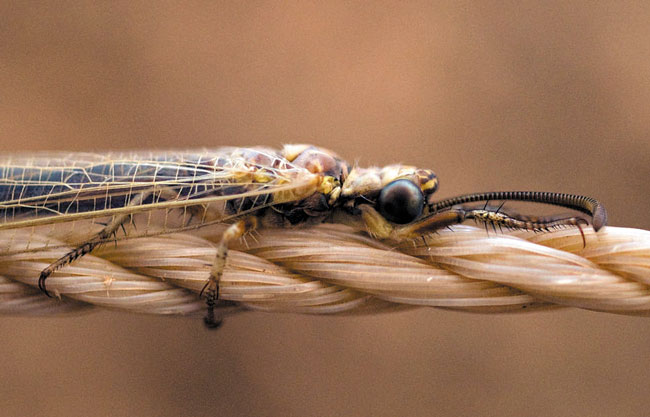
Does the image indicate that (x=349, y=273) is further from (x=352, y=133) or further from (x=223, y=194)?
(x=352, y=133)

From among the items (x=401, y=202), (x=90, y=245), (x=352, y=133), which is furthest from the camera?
(x=352, y=133)

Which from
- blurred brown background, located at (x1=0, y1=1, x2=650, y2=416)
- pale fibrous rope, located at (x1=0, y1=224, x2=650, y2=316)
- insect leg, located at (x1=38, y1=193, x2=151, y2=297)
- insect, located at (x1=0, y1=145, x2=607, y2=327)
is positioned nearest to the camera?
pale fibrous rope, located at (x1=0, y1=224, x2=650, y2=316)

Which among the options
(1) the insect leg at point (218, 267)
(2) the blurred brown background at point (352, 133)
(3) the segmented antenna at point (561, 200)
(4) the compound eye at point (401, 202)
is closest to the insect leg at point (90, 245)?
(1) the insect leg at point (218, 267)

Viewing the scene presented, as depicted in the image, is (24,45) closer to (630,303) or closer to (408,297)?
(408,297)

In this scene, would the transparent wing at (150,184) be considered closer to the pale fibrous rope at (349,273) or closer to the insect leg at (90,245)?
the insect leg at (90,245)

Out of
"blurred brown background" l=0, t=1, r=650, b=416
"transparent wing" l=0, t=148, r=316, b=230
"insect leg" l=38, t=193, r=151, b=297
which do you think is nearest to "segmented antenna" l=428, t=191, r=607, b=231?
"transparent wing" l=0, t=148, r=316, b=230

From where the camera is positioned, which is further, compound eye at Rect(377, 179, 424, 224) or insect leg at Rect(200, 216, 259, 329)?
compound eye at Rect(377, 179, 424, 224)

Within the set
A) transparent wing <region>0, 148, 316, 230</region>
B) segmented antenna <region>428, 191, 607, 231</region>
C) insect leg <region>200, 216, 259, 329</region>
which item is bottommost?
insect leg <region>200, 216, 259, 329</region>

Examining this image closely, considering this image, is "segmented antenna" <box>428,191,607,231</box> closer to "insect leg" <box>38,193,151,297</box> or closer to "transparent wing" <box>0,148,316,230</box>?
"transparent wing" <box>0,148,316,230</box>

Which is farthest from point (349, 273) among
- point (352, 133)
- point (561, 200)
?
point (352, 133)
